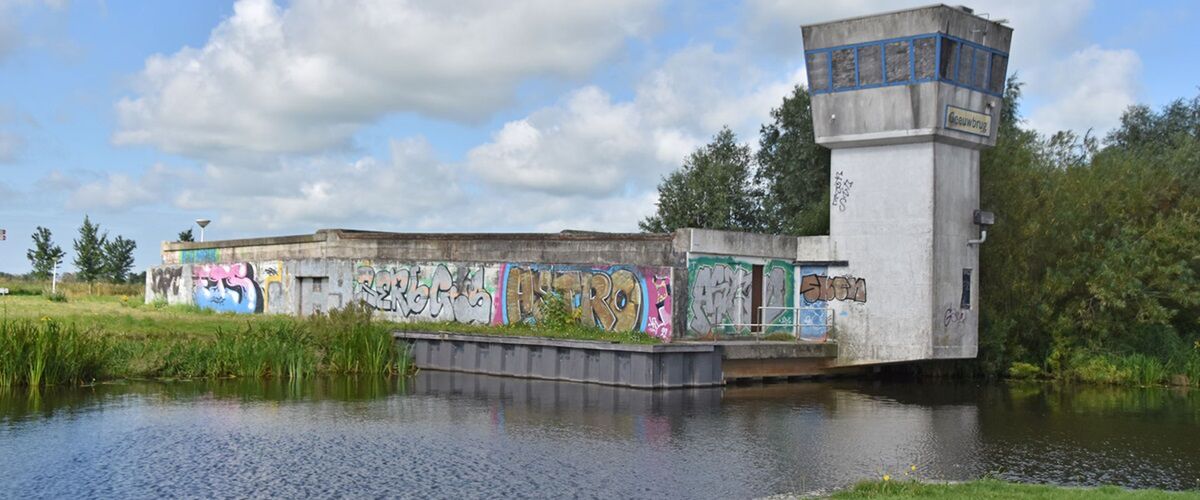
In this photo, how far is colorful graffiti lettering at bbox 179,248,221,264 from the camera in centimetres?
4450

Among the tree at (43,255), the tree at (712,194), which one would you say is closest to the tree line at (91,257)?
the tree at (43,255)

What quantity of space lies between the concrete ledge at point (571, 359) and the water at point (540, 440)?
3.18 ft

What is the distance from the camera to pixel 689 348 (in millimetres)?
27812

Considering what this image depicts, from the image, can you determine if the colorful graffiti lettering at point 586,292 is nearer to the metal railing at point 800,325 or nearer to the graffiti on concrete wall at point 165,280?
the metal railing at point 800,325

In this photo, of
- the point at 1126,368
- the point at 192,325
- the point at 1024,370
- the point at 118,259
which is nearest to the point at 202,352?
the point at 192,325

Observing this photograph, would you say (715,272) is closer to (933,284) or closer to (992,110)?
(933,284)

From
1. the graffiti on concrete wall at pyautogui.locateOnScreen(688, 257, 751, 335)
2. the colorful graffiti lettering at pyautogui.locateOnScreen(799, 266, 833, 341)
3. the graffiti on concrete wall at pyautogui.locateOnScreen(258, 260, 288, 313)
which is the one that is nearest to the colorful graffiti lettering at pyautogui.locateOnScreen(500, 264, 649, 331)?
the graffiti on concrete wall at pyautogui.locateOnScreen(688, 257, 751, 335)

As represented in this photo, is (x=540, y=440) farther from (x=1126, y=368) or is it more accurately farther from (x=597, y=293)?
(x=1126, y=368)

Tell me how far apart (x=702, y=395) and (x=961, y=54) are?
11857 millimetres

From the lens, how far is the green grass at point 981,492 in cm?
1262

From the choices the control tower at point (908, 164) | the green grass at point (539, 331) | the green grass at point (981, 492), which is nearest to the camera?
the green grass at point (981, 492)

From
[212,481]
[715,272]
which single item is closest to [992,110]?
[715,272]

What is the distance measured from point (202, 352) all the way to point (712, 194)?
34524 mm

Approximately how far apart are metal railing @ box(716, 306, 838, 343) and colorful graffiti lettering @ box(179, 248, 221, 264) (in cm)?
2279
